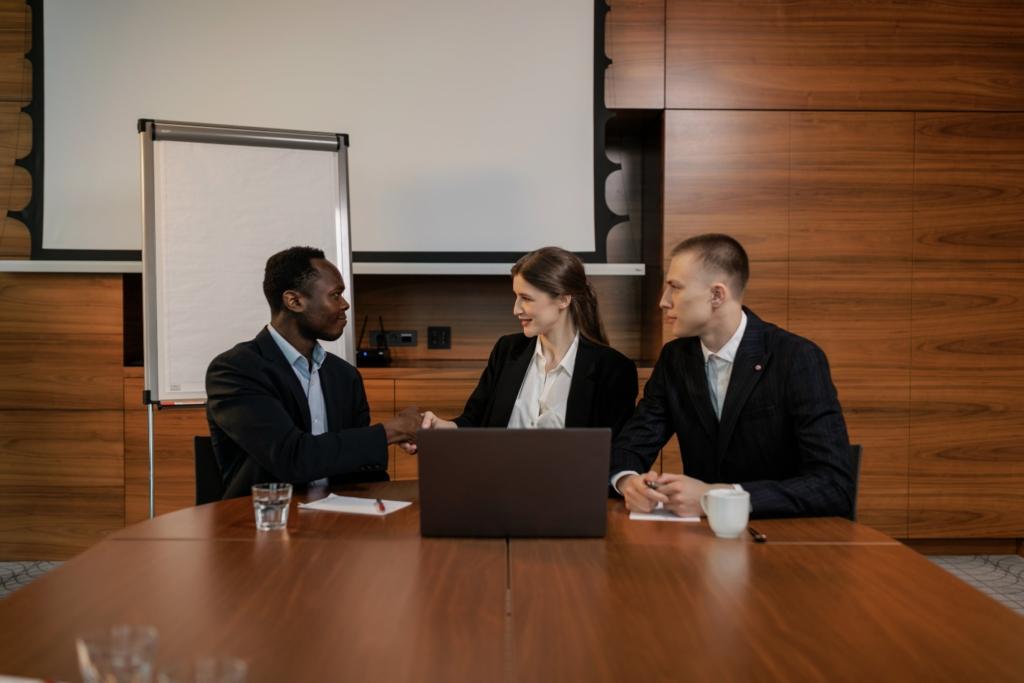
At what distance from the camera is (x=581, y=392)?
254 cm

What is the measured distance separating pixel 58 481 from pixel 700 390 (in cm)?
312

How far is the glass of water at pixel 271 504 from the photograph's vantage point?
159 cm

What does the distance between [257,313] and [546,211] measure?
55.7 inches

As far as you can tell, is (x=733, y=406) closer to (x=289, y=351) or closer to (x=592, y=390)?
(x=592, y=390)

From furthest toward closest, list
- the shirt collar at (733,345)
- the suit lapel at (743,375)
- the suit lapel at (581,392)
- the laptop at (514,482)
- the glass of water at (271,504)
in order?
the suit lapel at (581,392), the shirt collar at (733,345), the suit lapel at (743,375), the glass of water at (271,504), the laptop at (514,482)

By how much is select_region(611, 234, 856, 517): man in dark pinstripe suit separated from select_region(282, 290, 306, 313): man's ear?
3.35ft

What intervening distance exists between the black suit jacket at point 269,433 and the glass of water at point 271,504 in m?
0.44

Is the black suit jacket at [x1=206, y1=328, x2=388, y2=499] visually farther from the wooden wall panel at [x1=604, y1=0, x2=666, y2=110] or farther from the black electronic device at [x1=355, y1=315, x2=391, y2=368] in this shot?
the wooden wall panel at [x1=604, y1=0, x2=666, y2=110]

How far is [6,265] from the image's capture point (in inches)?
144

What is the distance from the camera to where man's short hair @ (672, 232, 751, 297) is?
2.15m

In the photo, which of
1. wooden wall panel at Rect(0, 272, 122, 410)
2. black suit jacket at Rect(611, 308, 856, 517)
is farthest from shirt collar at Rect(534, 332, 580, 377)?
wooden wall panel at Rect(0, 272, 122, 410)

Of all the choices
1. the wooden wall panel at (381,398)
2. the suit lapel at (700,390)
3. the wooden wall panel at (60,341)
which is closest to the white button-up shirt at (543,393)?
the suit lapel at (700,390)

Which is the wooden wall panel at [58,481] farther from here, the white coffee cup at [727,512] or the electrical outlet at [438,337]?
the white coffee cup at [727,512]

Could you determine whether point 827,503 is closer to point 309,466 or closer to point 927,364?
point 309,466
